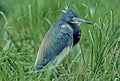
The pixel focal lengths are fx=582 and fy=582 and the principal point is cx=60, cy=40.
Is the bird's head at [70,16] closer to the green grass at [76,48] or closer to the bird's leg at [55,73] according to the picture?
the green grass at [76,48]

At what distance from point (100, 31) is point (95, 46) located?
0.13 meters

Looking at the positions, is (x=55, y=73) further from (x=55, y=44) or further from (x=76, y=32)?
(x=76, y=32)

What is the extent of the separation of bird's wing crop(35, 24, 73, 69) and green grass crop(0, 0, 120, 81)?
11 centimetres

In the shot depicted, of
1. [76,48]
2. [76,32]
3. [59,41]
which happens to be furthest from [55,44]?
[76,48]

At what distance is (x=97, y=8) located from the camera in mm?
4949

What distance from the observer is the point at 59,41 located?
4.79 meters

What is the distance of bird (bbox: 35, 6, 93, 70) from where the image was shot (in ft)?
15.6

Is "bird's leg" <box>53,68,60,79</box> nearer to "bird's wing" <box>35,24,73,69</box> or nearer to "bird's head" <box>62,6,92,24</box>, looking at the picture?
"bird's wing" <box>35,24,73,69</box>

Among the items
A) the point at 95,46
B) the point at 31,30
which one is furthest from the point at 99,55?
the point at 31,30

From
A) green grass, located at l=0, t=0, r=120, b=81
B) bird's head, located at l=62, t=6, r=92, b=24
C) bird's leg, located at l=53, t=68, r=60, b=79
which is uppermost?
bird's head, located at l=62, t=6, r=92, b=24

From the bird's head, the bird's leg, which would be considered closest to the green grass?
the bird's leg

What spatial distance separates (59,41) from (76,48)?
763 mm

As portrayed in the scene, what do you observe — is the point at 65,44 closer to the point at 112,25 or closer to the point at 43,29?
the point at 112,25

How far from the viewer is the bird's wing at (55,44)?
15.6 feet
